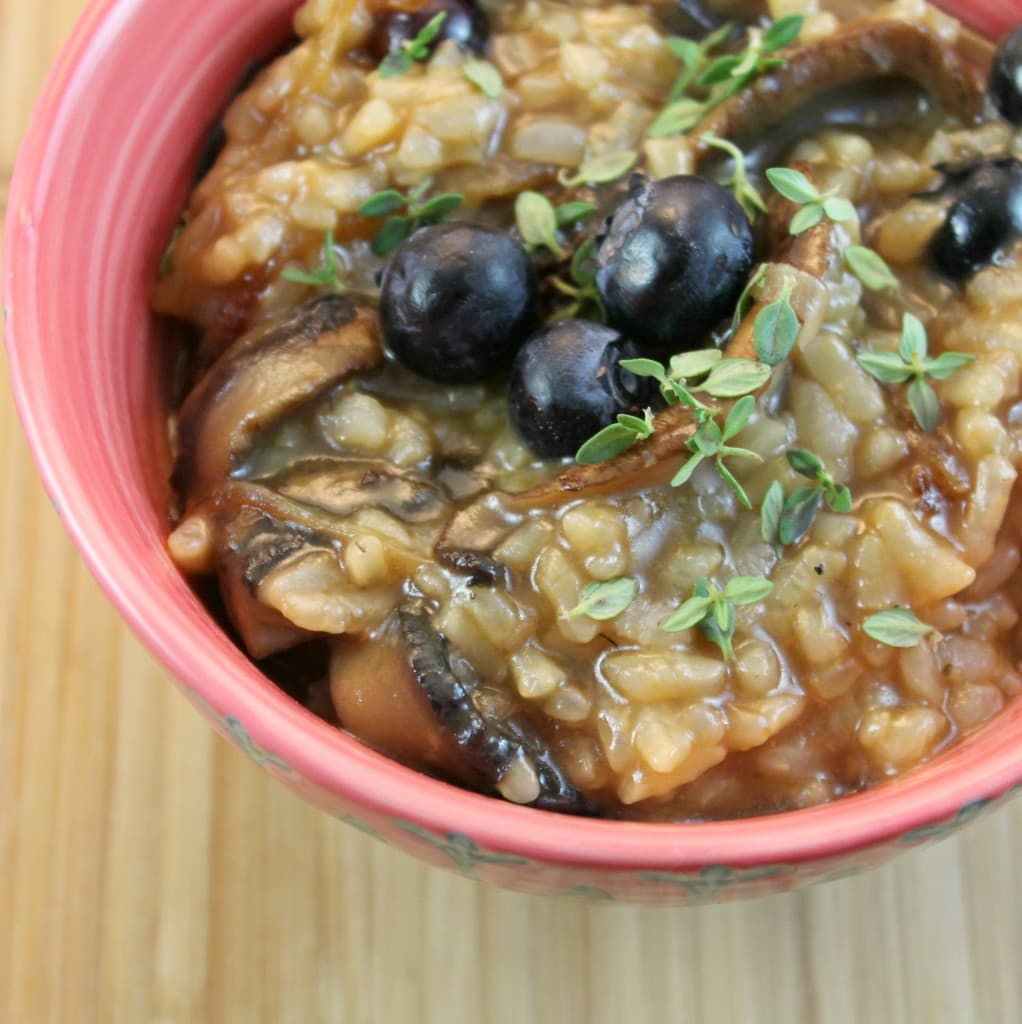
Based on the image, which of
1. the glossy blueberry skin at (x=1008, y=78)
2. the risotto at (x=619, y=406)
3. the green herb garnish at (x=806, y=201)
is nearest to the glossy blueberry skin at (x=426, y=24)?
the risotto at (x=619, y=406)

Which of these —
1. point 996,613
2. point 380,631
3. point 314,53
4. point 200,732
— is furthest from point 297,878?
point 314,53

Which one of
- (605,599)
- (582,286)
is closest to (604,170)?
(582,286)

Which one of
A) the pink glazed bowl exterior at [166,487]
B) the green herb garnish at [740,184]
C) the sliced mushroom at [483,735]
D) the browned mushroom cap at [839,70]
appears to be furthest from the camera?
the browned mushroom cap at [839,70]

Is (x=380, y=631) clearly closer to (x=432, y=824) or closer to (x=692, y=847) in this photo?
(x=432, y=824)

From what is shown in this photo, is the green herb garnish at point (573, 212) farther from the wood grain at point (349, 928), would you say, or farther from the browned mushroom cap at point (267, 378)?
the wood grain at point (349, 928)

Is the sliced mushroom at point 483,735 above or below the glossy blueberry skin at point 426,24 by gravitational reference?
below

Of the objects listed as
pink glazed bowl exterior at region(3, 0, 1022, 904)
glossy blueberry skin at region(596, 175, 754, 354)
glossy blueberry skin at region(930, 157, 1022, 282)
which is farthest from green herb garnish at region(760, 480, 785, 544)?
glossy blueberry skin at region(930, 157, 1022, 282)
